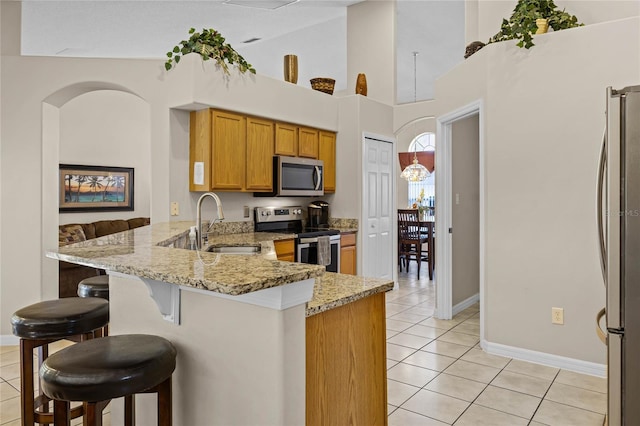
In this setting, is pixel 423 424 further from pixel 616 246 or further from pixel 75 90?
pixel 75 90

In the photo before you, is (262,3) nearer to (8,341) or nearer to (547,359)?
(8,341)

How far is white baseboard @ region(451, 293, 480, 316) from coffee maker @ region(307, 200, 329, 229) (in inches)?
70.6

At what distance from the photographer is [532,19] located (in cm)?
318

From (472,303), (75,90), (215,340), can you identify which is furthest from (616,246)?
(75,90)

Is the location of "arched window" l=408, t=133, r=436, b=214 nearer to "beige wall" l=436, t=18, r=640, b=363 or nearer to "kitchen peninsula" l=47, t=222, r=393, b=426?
"beige wall" l=436, t=18, r=640, b=363

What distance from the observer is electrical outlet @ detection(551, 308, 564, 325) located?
313 cm

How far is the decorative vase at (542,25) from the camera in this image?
3.20m

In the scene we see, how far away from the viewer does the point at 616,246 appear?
192cm

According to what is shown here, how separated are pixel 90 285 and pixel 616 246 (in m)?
2.75

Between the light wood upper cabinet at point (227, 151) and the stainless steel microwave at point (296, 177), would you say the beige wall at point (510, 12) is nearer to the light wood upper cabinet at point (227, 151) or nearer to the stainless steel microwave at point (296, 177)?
the stainless steel microwave at point (296, 177)

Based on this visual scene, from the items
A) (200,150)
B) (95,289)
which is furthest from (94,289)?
(200,150)

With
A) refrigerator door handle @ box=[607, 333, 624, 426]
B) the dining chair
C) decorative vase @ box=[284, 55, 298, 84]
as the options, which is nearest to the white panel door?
the dining chair

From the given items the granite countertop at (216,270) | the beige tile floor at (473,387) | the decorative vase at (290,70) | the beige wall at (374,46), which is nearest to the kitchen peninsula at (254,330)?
the granite countertop at (216,270)

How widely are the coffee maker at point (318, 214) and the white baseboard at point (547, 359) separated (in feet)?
8.02
